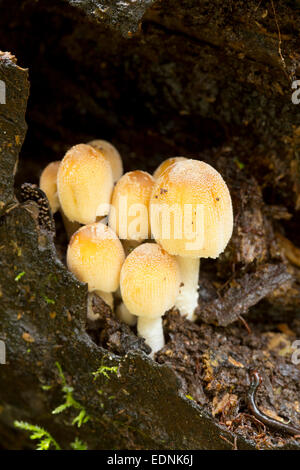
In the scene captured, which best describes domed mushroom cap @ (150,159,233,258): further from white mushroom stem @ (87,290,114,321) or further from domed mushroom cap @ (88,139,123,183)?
domed mushroom cap @ (88,139,123,183)

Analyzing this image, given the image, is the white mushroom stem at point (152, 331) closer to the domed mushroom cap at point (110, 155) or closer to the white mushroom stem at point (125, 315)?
the white mushroom stem at point (125, 315)

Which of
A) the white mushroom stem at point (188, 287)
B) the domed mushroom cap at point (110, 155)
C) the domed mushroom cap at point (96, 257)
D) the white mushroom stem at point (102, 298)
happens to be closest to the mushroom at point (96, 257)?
the domed mushroom cap at point (96, 257)

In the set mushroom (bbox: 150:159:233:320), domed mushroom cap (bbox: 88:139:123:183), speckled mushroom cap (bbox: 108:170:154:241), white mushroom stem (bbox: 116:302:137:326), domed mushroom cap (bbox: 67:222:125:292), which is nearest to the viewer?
mushroom (bbox: 150:159:233:320)

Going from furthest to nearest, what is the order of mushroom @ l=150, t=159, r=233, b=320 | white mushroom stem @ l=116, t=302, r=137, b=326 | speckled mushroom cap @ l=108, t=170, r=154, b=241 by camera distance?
white mushroom stem @ l=116, t=302, r=137, b=326, speckled mushroom cap @ l=108, t=170, r=154, b=241, mushroom @ l=150, t=159, r=233, b=320

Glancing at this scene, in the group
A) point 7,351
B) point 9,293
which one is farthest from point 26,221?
point 7,351

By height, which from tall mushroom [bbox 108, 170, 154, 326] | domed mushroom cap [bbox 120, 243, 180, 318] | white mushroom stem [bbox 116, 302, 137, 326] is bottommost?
white mushroom stem [bbox 116, 302, 137, 326]

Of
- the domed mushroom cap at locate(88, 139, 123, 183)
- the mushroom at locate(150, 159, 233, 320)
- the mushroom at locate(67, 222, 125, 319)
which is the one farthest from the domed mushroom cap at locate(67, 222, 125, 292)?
the domed mushroom cap at locate(88, 139, 123, 183)

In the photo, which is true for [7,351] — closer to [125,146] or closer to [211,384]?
[211,384]
